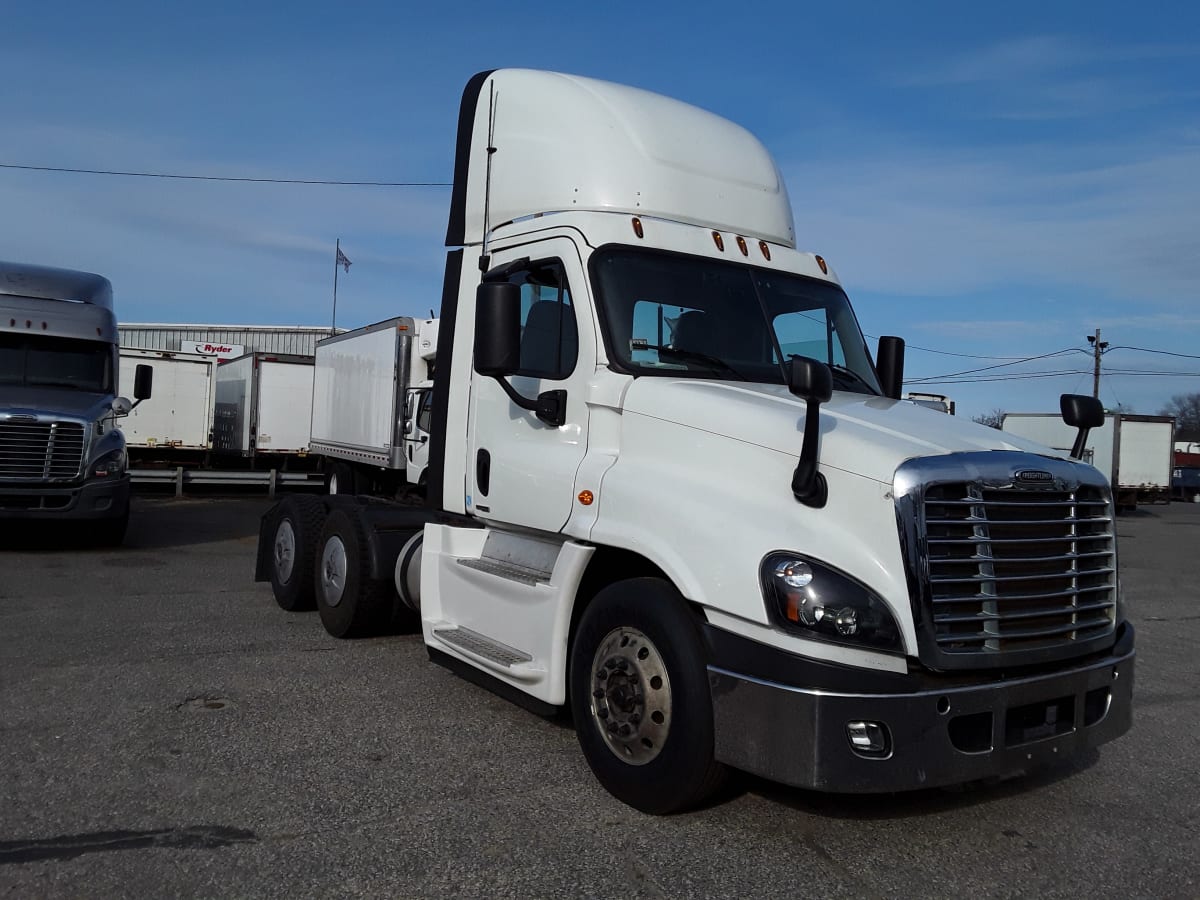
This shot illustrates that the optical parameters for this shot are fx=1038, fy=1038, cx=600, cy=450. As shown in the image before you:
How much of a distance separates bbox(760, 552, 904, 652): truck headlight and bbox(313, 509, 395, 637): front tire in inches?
166

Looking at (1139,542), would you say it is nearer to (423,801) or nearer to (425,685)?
(425,685)

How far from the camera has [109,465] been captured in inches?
488

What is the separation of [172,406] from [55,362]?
10846mm

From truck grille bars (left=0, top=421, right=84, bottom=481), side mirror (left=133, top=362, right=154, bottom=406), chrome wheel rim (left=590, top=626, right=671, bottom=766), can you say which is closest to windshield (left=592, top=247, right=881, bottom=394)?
chrome wheel rim (left=590, top=626, right=671, bottom=766)

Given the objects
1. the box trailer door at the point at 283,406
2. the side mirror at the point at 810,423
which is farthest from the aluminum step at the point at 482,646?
the box trailer door at the point at 283,406

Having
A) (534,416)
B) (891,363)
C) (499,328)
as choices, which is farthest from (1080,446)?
(499,328)

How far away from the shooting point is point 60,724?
212 inches

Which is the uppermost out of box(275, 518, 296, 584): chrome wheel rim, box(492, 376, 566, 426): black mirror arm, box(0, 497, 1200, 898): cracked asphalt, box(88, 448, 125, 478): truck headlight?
box(492, 376, 566, 426): black mirror arm

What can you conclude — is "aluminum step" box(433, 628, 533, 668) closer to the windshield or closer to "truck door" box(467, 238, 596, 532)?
"truck door" box(467, 238, 596, 532)

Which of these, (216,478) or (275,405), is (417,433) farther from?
(275,405)

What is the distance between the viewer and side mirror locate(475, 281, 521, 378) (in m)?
4.87

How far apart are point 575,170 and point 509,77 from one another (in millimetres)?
1009

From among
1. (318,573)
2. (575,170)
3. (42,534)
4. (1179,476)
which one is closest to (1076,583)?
(575,170)

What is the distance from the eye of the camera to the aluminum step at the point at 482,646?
516 centimetres
